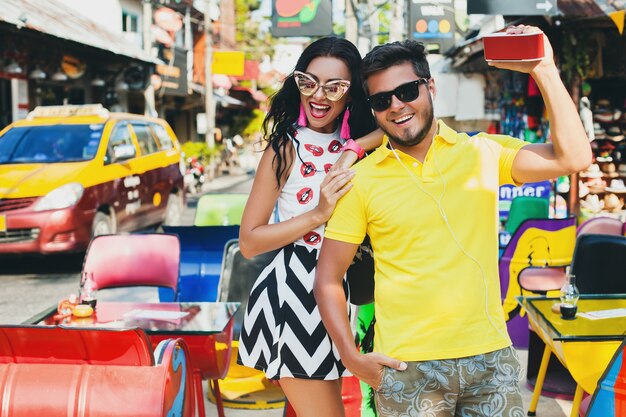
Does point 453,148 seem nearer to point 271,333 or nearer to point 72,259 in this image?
point 271,333

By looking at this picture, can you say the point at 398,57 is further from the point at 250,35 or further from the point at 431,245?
the point at 250,35

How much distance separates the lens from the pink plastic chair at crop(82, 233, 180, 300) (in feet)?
16.9

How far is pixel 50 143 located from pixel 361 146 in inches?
344

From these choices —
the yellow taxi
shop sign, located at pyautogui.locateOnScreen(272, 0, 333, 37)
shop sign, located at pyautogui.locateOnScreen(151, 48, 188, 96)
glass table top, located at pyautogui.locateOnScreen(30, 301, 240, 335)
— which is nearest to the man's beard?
glass table top, located at pyautogui.locateOnScreen(30, 301, 240, 335)

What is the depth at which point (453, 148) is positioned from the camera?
228 cm

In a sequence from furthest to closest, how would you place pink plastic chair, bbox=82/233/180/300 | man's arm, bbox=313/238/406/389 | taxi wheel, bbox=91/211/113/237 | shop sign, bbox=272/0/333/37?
shop sign, bbox=272/0/333/37
taxi wheel, bbox=91/211/113/237
pink plastic chair, bbox=82/233/180/300
man's arm, bbox=313/238/406/389

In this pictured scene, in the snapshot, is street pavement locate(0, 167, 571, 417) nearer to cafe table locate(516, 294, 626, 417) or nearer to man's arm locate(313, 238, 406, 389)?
cafe table locate(516, 294, 626, 417)

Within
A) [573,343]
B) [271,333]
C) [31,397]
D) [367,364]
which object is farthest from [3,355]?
[573,343]

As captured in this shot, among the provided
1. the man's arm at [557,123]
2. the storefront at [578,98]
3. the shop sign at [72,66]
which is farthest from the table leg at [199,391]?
the shop sign at [72,66]

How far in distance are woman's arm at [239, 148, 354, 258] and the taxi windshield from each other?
7.91 meters

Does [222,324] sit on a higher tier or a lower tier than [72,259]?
higher

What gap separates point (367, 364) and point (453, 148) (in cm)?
67

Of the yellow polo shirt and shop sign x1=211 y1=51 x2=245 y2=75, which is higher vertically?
shop sign x1=211 y1=51 x2=245 y2=75

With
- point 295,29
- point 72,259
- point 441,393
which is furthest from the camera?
point 295,29
